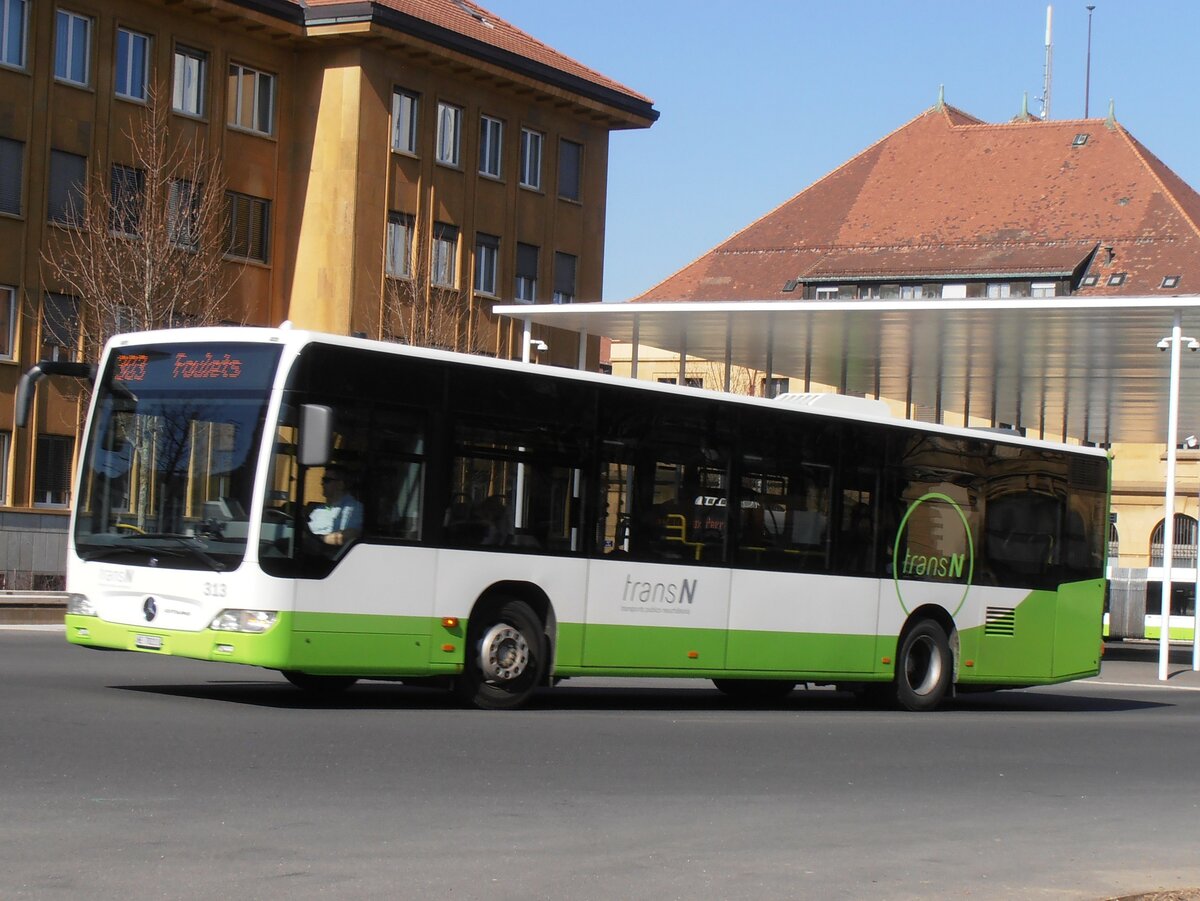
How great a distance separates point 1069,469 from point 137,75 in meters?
27.9

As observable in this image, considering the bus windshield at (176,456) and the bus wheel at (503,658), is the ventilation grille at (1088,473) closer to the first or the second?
the bus wheel at (503,658)

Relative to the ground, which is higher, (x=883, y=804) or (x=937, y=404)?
(x=937, y=404)

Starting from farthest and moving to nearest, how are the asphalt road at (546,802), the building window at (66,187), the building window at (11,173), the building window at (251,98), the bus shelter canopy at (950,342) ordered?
1. the building window at (251,98)
2. the building window at (66,187)
3. the building window at (11,173)
4. the bus shelter canopy at (950,342)
5. the asphalt road at (546,802)

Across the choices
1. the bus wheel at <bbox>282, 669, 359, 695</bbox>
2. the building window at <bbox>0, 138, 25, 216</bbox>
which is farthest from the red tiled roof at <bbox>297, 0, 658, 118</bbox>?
the bus wheel at <bbox>282, 669, 359, 695</bbox>

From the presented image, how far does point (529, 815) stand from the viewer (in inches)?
358

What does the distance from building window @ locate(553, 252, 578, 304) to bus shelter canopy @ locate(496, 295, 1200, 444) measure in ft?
44.9

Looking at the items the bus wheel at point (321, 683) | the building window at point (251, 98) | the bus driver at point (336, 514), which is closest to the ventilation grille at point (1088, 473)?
the bus wheel at point (321, 683)

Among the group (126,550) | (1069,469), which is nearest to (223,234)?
(1069,469)

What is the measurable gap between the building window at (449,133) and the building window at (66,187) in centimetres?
1066

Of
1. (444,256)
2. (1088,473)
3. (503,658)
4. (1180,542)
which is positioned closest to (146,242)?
(444,256)

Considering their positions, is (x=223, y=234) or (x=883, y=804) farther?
(x=223, y=234)

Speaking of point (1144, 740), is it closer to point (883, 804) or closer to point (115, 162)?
point (883, 804)

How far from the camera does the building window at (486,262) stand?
5022cm

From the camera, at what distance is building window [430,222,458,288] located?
160 ft
